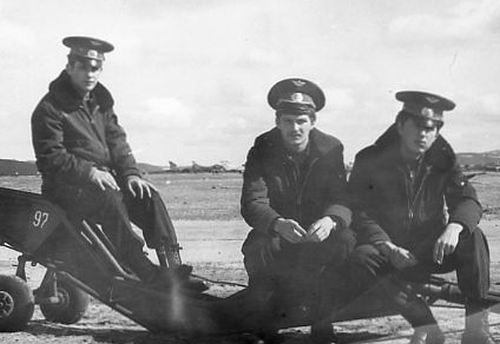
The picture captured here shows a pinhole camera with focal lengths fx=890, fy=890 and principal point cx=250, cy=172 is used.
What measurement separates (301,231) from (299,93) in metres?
0.80

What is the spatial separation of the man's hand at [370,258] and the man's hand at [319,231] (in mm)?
192

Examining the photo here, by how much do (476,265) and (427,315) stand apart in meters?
→ 0.37

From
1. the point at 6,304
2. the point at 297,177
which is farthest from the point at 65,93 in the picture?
the point at 297,177

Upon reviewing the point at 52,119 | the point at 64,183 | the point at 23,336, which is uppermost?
the point at 52,119

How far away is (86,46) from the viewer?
5.32m

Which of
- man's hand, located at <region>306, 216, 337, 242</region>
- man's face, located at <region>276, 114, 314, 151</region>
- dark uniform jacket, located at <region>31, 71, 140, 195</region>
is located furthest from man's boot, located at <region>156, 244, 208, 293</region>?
man's face, located at <region>276, 114, 314, 151</region>

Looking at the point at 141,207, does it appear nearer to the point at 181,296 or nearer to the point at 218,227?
the point at 181,296

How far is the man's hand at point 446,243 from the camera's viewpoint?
4.61 metres

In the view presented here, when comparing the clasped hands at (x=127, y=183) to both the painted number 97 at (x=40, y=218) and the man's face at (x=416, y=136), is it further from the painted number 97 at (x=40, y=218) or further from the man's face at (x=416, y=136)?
the man's face at (x=416, y=136)

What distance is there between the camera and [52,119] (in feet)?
16.9

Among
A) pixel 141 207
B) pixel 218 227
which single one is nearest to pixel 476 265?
pixel 141 207

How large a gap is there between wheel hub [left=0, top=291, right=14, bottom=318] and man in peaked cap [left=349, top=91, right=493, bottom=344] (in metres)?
2.16

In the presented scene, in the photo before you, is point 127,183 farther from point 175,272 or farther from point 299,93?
point 299,93

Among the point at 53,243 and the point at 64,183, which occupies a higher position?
the point at 64,183
